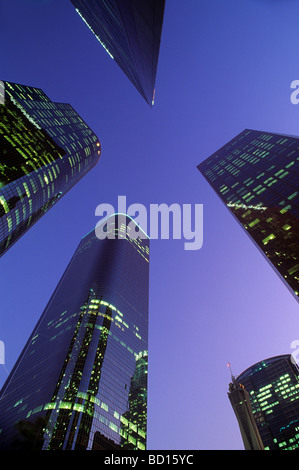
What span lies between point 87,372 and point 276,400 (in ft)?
370

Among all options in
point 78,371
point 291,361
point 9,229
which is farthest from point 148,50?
point 291,361

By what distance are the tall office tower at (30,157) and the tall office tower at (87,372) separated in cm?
5210

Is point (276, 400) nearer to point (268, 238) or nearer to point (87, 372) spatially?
point (87, 372)

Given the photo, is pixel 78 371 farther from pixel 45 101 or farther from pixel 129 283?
pixel 45 101

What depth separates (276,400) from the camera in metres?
154

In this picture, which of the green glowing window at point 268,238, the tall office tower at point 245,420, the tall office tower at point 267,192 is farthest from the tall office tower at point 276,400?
the tall office tower at point 267,192

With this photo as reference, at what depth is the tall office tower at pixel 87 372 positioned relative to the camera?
314 ft

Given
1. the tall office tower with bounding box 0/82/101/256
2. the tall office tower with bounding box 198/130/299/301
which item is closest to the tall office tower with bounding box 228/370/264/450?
the tall office tower with bounding box 198/130/299/301

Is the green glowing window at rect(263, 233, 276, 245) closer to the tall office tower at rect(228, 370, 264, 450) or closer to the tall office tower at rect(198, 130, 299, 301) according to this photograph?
the tall office tower at rect(198, 130, 299, 301)

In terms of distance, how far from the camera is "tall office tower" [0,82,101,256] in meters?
→ 90.1

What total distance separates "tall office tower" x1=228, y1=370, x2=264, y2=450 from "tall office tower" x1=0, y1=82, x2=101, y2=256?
81.0m

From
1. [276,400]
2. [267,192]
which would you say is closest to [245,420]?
[267,192]

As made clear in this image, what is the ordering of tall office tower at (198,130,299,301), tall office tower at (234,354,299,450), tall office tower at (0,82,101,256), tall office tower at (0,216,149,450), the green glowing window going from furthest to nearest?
tall office tower at (234,354,299,450) → tall office tower at (0,216,149,450) → tall office tower at (0,82,101,256) → the green glowing window → tall office tower at (198,130,299,301)
